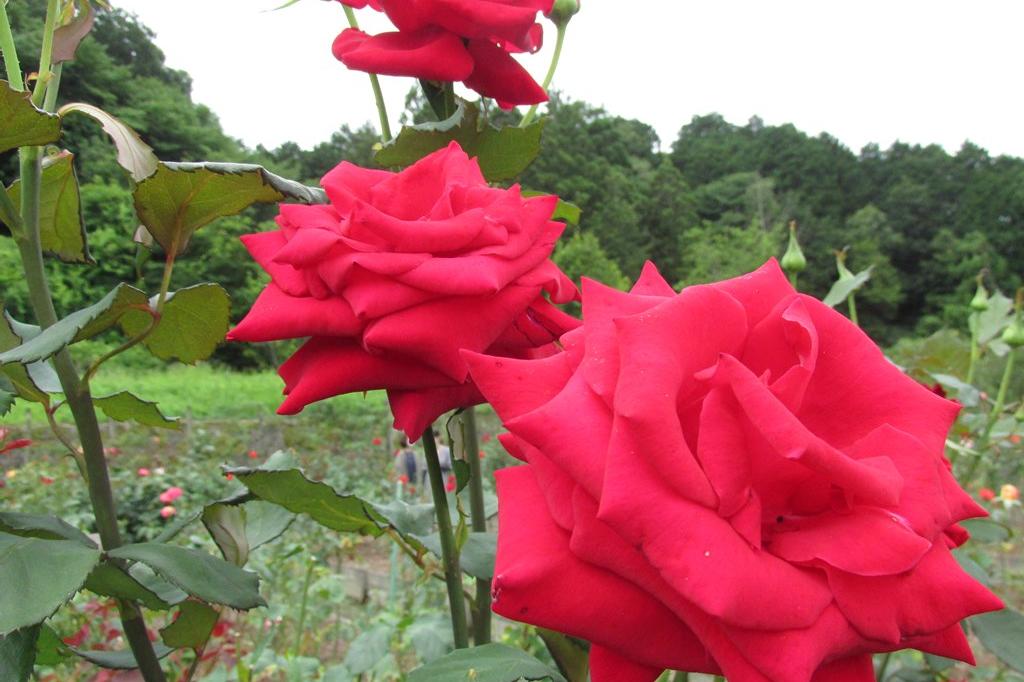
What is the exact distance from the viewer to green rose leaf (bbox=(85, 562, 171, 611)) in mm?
361

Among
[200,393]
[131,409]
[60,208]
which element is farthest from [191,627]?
[200,393]

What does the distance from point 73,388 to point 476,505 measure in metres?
0.22

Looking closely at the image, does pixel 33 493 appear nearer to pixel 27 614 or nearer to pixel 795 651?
pixel 27 614

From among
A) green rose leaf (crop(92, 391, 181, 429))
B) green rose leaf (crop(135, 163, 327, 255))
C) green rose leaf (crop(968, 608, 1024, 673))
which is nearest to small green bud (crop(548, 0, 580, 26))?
green rose leaf (crop(135, 163, 327, 255))

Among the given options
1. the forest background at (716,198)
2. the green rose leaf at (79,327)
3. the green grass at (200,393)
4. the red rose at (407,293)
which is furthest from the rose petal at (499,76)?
the forest background at (716,198)

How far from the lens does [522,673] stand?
0.32 metres

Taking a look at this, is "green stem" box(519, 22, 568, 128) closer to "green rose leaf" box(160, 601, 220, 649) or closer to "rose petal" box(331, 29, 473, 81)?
"rose petal" box(331, 29, 473, 81)

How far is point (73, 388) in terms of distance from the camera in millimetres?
382

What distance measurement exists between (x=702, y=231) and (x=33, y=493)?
16.4m

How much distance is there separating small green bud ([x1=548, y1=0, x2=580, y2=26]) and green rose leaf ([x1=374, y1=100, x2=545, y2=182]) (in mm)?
116

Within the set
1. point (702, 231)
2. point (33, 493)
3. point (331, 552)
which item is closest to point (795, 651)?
point (331, 552)

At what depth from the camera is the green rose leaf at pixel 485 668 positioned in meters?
0.32

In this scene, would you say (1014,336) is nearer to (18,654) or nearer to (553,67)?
(553,67)

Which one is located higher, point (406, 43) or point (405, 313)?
point (406, 43)
